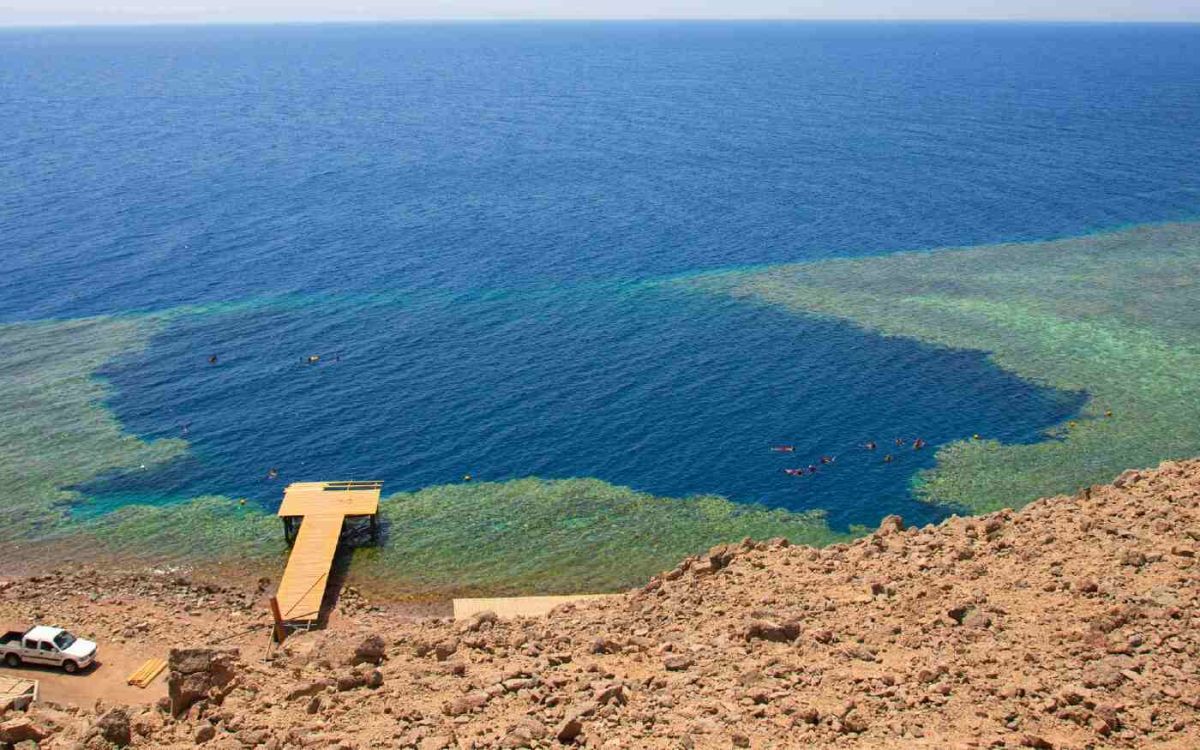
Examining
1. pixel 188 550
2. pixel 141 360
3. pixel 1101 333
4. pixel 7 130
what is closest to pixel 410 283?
pixel 141 360

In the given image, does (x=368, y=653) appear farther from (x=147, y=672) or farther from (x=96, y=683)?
(x=96, y=683)

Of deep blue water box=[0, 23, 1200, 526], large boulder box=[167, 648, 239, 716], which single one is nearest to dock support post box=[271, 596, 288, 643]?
large boulder box=[167, 648, 239, 716]

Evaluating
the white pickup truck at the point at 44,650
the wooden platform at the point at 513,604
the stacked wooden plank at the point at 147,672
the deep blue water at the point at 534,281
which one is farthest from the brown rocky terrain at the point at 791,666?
the deep blue water at the point at 534,281

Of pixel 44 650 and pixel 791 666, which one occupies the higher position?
pixel 791 666

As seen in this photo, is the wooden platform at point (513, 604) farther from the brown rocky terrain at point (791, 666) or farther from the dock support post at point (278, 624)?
the dock support post at point (278, 624)

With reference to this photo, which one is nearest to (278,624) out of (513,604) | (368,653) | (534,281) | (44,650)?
(44,650)

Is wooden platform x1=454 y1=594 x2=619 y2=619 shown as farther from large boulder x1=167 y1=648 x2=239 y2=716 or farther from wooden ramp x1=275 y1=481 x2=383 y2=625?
large boulder x1=167 y1=648 x2=239 y2=716
